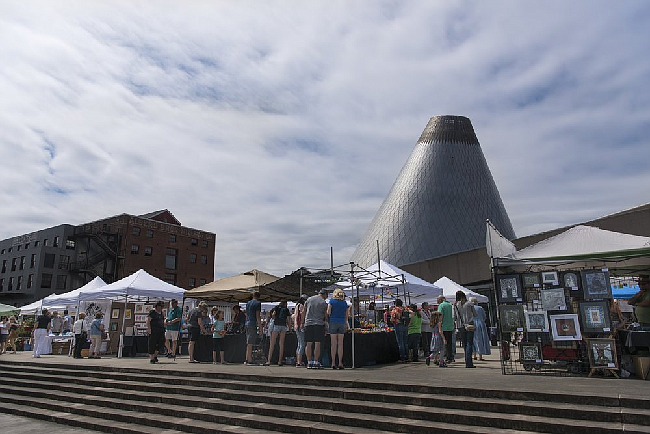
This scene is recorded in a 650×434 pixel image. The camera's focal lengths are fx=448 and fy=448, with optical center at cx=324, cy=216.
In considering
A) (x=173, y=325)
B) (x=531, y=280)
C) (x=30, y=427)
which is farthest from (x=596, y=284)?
(x=173, y=325)

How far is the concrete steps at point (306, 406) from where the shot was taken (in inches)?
192

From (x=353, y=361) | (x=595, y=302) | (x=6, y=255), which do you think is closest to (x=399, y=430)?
(x=353, y=361)

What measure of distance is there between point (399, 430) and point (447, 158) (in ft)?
144

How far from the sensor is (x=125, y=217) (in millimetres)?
47500

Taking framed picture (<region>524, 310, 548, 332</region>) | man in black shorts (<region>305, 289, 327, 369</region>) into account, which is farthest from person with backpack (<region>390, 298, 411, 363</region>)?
framed picture (<region>524, 310, 548, 332</region>)

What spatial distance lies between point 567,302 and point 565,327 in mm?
454

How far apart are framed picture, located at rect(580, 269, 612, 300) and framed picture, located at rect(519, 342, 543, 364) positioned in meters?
1.15

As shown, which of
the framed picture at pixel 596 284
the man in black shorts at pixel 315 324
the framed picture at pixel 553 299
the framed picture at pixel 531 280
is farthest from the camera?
the man in black shorts at pixel 315 324

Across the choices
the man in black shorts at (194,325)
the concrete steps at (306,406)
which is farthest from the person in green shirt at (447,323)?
the man in black shorts at (194,325)

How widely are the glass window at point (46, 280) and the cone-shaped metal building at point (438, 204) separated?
30.6 meters

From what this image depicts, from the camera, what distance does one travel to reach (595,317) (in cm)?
713

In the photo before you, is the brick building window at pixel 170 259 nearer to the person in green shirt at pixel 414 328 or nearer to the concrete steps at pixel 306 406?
the concrete steps at pixel 306 406

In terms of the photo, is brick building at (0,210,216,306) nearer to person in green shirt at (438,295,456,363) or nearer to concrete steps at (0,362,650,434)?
concrete steps at (0,362,650,434)

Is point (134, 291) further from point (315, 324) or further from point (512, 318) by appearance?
point (512, 318)
